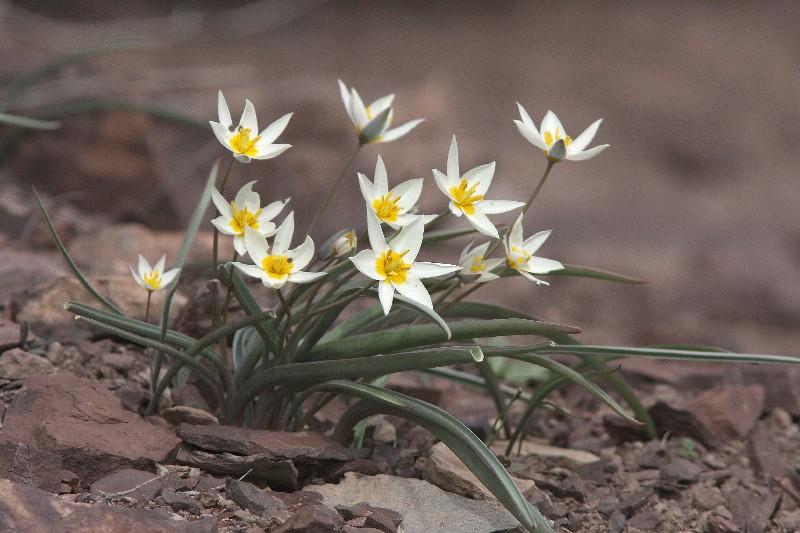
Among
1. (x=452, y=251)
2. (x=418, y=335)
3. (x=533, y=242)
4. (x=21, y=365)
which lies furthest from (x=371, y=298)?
(x=452, y=251)

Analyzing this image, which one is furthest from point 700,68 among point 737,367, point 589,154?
point 589,154

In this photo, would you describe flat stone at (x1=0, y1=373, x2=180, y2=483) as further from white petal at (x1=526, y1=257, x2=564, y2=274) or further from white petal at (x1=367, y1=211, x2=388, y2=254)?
white petal at (x1=526, y1=257, x2=564, y2=274)

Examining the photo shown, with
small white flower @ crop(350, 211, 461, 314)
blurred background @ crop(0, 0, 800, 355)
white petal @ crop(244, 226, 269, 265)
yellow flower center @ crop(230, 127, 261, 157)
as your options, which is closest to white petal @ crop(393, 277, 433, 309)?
small white flower @ crop(350, 211, 461, 314)

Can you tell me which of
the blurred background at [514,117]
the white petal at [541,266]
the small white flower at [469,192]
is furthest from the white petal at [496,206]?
the blurred background at [514,117]

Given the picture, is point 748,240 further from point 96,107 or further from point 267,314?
point 267,314

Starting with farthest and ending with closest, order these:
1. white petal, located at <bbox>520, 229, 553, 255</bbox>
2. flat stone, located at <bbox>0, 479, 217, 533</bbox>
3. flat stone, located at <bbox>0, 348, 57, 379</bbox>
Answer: flat stone, located at <bbox>0, 348, 57, 379</bbox> < white petal, located at <bbox>520, 229, 553, 255</bbox> < flat stone, located at <bbox>0, 479, 217, 533</bbox>

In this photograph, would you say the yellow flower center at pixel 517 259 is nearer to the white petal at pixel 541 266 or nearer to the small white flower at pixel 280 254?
the white petal at pixel 541 266
